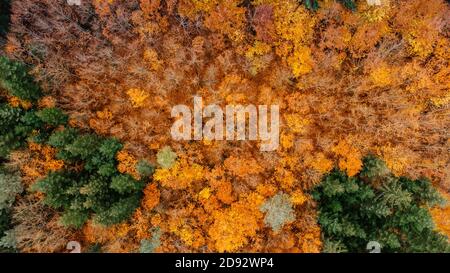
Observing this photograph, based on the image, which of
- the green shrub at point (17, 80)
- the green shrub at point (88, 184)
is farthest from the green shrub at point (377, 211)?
the green shrub at point (17, 80)

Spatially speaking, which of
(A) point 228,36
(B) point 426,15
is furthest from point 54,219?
(B) point 426,15

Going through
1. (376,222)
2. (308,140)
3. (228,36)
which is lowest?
(376,222)

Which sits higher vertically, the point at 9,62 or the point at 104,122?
the point at 9,62

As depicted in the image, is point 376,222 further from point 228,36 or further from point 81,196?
point 81,196

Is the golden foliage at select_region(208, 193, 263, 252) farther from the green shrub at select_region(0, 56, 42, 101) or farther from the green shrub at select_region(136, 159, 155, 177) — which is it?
the green shrub at select_region(0, 56, 42, 101)

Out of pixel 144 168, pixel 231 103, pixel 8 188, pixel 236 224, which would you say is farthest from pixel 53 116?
pixel 236 224

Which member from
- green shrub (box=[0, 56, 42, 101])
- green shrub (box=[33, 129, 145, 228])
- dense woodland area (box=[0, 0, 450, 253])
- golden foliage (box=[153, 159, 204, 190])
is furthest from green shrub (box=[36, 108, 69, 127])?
golden foliage (box=[153, 159, 204, 190])

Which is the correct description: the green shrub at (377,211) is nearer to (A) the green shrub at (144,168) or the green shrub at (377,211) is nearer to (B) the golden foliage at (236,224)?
(B) the golden foliage at (236,224)
